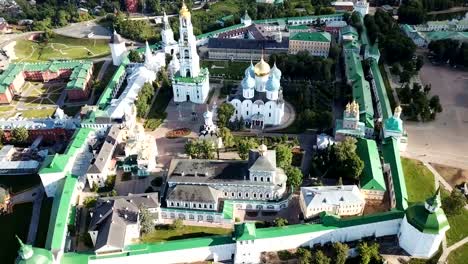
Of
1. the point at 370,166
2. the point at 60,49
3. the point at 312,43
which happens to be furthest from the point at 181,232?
the point at 60,49

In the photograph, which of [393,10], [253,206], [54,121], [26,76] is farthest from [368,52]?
[26,76]

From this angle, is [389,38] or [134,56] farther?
[134,56]

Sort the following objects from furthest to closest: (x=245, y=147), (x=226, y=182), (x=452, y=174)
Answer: (x=245, y=147) < (x=452, y=174) < (x=226, y=182)

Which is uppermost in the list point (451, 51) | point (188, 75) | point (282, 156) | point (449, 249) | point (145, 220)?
point (451, 51)

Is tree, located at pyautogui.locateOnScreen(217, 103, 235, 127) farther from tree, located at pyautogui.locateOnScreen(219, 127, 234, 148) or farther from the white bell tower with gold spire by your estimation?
the white bell tower with gold spire

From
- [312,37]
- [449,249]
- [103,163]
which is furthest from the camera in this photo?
[312,37]

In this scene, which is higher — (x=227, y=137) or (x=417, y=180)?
(x=227, y=137)

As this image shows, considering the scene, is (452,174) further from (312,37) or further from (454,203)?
(312,37)
